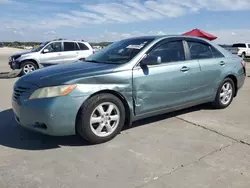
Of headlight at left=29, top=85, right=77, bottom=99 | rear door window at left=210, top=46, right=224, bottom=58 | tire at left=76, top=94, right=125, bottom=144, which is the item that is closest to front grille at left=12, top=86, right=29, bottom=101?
headlight at left=29, top=85, right=77, bottom=99

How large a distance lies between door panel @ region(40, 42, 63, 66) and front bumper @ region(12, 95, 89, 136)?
836 cm

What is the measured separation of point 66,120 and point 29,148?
698mm

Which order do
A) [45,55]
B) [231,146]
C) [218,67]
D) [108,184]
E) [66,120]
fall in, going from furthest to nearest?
[45,55], [218,67], [231,146], [66,120], [108,184]

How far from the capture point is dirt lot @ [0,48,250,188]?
9.20ft

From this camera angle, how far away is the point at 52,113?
3.35 m

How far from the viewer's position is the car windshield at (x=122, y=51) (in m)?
4.17

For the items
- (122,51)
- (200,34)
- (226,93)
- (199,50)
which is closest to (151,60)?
(122,51)

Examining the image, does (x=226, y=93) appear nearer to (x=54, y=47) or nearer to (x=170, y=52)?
(x=170, y=52)

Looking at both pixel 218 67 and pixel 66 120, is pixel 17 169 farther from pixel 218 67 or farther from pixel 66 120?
pixel 218 67

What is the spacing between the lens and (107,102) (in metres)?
3.68

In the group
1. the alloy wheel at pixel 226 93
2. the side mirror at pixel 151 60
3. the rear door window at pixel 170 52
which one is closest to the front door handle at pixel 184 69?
the rear door window at pixel 170 52

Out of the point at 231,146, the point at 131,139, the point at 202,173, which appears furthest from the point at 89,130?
the point at 231,146

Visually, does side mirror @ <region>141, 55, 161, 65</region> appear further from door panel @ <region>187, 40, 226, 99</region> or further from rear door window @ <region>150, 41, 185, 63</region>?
door panel @ <region>187, 40, 226, 99</region>

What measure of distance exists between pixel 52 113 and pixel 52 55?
8.77 meters
